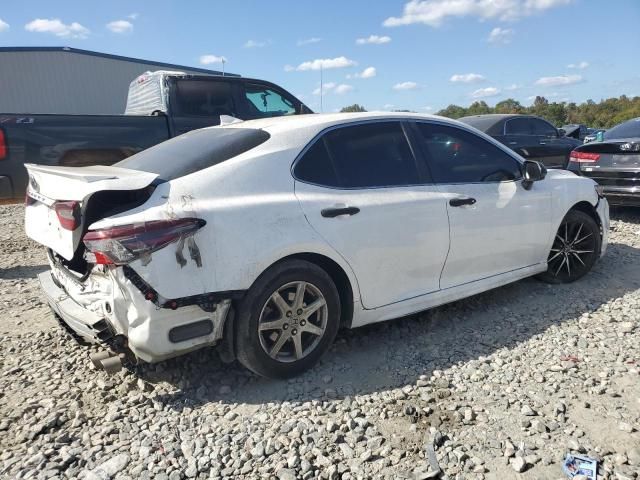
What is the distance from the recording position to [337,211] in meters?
3.03

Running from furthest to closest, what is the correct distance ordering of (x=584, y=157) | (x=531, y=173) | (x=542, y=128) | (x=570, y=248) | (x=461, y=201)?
(x=542, y=128)
(x=584, y=157)
(x=570, y=248)
(x=531, y=173)
(x=461, y=201)

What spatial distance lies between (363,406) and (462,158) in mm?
2110

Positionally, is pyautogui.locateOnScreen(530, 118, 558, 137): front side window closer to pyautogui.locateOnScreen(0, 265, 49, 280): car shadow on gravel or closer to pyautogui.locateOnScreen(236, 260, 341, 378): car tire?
pyautogui.locateOnScreen(236, 260, 341, 378): car tire

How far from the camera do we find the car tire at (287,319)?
277 cm

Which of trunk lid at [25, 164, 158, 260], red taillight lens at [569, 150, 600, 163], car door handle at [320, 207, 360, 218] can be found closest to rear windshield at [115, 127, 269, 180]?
trunk lid at [25, 164, 158, 260]

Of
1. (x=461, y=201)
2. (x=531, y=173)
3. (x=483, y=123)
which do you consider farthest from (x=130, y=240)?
(x=483, y=123)

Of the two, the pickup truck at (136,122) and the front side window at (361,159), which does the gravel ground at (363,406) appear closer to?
the front side window at (361,159)

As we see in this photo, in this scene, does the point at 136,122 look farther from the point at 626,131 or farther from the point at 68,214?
the point at 626,131

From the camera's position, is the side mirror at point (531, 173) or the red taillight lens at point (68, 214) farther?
the side mirror at point (531, 173)

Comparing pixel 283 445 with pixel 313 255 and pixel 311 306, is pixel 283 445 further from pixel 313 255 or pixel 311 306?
pixel 313 255

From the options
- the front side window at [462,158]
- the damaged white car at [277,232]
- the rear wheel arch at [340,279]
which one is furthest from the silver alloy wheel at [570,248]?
the rear wheel arch at [340,279]

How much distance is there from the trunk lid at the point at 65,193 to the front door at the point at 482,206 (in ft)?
6.90

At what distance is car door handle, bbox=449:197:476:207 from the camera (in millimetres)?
3566

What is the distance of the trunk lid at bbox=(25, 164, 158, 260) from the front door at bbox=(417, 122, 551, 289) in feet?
6.90
